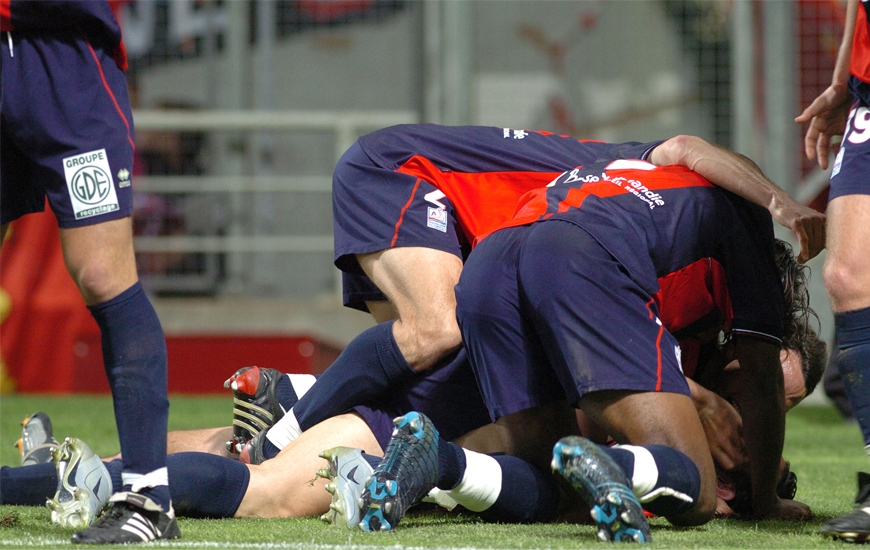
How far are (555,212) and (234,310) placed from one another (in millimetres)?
5293

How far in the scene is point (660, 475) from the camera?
7.93 feet

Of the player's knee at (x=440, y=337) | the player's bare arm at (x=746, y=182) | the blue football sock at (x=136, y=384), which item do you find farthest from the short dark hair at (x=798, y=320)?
the blue football sock at (x=136, y=384)

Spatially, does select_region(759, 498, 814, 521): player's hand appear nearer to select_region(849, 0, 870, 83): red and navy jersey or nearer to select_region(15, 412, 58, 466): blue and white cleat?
select_region(849, 0, 870, 83): red and navy jersey

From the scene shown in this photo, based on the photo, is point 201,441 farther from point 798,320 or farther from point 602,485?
point 798,320

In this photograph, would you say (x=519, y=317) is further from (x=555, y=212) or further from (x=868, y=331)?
(x=868, y=331)

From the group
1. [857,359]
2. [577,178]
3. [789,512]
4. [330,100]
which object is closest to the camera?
[857,359]

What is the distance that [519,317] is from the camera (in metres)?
2.78

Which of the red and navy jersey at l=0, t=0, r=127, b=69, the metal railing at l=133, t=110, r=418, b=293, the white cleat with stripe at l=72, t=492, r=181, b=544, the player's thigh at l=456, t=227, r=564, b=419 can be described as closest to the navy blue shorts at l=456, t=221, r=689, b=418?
the player's thigh at l=456, t=227, r=564, b=419

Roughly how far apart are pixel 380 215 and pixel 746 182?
122cm

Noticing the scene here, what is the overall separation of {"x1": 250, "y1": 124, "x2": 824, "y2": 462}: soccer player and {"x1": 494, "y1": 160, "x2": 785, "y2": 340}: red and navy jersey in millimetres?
132

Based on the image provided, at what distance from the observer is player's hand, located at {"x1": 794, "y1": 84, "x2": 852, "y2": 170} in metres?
2.94

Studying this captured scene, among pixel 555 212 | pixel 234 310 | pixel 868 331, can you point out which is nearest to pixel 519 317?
pixel 555 212

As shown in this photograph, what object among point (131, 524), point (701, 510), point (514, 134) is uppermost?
point (514, 134)

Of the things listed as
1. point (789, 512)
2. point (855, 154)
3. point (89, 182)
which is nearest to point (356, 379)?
point (89, 182)
